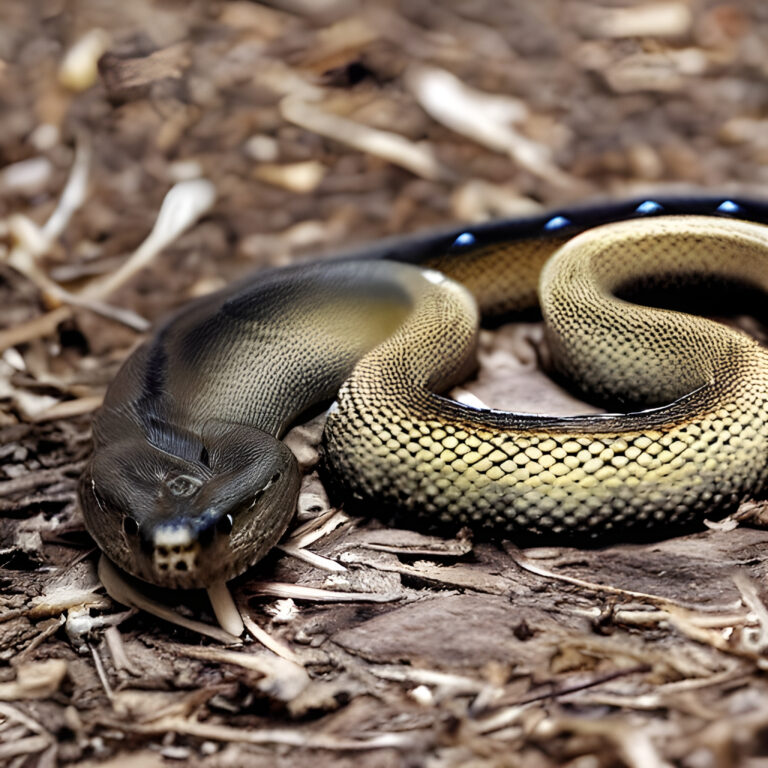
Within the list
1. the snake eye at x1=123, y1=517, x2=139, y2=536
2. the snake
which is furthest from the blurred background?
the snake eye at x1=123, y1=517, x2=139, y2=536

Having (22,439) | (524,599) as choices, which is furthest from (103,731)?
(22,439)

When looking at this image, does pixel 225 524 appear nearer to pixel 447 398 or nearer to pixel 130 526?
pixel 130 526

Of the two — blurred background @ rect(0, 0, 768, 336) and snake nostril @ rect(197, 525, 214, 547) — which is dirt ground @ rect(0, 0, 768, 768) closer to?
blurred background @ rect(0, 0, 768, 336)

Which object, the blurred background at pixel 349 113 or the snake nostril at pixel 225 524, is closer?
the snake nostril at pixel 225 524

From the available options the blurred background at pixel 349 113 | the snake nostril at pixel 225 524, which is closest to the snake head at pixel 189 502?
the snake nostril at pixel 225 524

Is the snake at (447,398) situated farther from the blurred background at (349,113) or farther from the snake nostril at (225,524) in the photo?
the blurred background at (349,113)

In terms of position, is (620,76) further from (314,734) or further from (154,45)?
(314,734)

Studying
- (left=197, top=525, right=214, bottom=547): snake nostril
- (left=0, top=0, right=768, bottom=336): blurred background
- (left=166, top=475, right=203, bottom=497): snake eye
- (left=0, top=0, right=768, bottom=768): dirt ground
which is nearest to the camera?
(left=0, top=0, right=768, bottom=768): dirt ground
